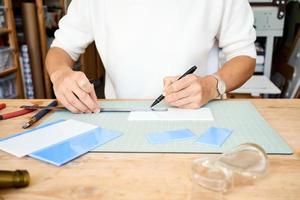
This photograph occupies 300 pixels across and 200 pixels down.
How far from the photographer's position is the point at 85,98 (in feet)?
2.39

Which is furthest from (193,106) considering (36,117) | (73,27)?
(73,27)

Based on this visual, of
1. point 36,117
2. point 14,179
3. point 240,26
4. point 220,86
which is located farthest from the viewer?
point 240,26

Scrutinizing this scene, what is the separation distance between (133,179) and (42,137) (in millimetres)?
228

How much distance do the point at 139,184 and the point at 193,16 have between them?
2.09 feet

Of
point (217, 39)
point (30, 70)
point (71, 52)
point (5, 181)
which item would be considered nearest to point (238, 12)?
point (217, 39)

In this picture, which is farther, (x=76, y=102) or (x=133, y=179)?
(x=76, y=102)

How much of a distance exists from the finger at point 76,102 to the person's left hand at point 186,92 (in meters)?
0.19

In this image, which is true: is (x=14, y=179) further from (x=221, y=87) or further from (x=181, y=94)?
(x=221, y=87)

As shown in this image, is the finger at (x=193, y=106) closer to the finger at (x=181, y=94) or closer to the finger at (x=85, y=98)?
the finger at (x=181, y=94)

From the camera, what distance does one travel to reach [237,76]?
0.88 metres

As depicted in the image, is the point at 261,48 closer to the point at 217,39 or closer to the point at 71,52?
the point at 217,39

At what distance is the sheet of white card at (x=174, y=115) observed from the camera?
0.68m

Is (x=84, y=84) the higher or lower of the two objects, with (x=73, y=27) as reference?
lower

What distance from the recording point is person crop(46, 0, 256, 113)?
0.93 m
